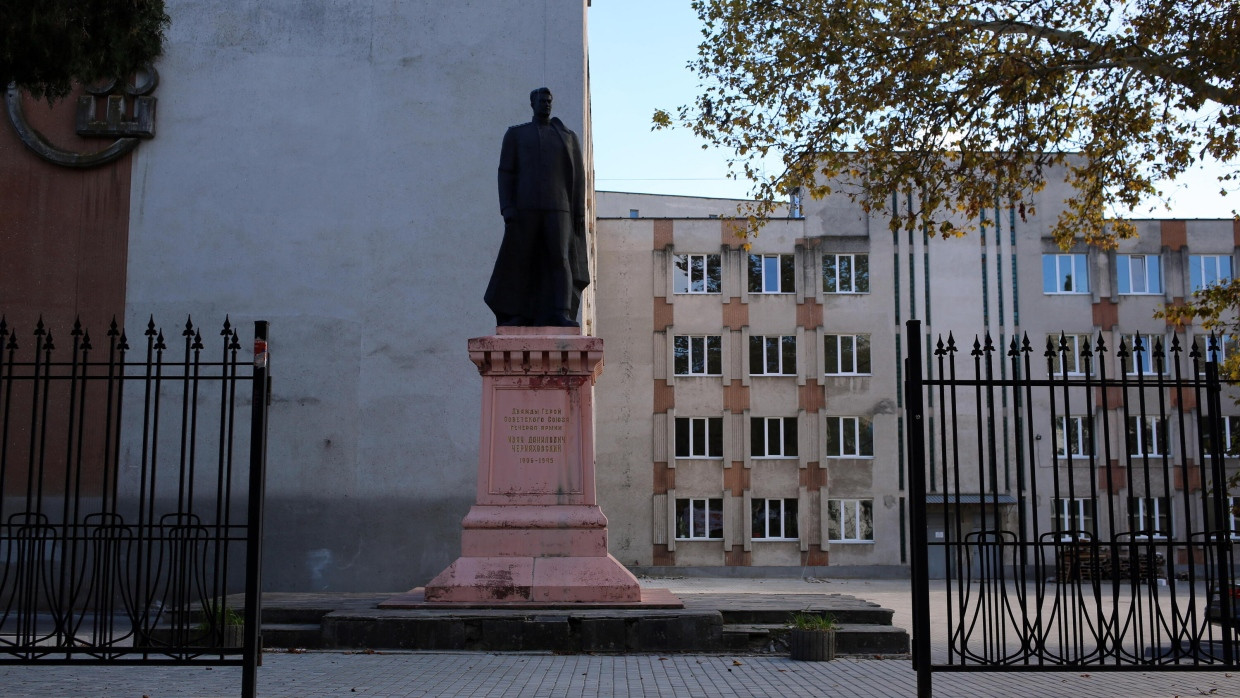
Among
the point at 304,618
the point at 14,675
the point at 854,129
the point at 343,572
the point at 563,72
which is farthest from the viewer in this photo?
the point at 563,72

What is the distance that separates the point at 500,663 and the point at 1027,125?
9130 mm

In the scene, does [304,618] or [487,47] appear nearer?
[304,618]

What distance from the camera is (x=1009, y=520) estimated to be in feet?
125

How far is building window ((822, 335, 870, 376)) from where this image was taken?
3831 centimetres

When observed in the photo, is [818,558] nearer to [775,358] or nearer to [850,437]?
[850,437]

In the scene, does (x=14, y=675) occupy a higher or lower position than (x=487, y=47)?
lower

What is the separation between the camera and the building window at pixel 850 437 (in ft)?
124

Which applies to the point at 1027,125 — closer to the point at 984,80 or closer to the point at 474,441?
the point at 984,80

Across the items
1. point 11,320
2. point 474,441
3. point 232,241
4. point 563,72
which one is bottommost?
point 474,441

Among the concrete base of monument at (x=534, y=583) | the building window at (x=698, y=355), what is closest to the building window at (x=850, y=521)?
the building window at (x=698, y=355)

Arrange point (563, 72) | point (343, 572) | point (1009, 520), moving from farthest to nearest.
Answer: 1. point (1009, 520)
2. point (563, 72)
3. point (343, 572)

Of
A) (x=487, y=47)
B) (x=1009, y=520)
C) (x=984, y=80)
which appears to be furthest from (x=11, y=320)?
(x=1009, y=520)

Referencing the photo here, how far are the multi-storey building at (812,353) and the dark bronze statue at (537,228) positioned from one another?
80.8 ft

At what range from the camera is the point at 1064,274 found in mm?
39250
